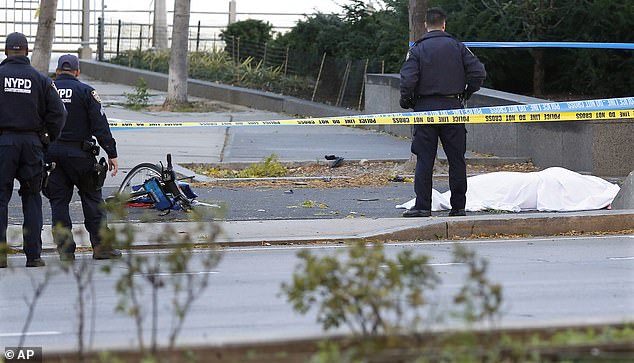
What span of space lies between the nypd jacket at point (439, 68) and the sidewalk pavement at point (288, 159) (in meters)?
1.38

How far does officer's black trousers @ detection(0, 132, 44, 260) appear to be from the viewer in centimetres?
952

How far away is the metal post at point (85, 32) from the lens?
1494 inches

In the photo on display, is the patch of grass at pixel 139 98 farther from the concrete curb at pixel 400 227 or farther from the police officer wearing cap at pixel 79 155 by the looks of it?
the police officer wearing cap at pixel 79 155

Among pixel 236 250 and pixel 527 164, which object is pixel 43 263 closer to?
pixel 236 250

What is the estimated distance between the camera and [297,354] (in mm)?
4453

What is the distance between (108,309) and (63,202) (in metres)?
2.59

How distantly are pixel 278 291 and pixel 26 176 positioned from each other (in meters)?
2.66

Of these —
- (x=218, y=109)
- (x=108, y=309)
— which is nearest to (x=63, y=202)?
(x=108, y=309)

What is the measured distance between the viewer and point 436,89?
11.9 m

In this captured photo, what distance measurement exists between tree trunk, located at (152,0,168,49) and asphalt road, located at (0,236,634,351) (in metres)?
26.9

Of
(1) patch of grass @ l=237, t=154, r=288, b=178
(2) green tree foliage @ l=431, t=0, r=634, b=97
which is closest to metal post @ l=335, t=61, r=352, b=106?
(2) green tree foliage @ l=431, t=0, r=634, b=97

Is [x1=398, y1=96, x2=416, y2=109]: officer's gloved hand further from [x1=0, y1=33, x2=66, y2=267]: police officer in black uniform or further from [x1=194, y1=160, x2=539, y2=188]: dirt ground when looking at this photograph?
[x1=0, y1=33, x2=66, y2=267]: police officer in black uniform

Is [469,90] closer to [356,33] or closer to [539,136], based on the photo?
[539,136]

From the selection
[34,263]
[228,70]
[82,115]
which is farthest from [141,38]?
[34,263]
